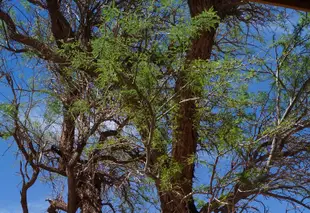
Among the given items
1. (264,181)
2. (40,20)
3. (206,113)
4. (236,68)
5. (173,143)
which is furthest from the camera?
(40,20)

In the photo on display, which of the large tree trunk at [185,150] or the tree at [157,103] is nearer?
the tree at [157,103]

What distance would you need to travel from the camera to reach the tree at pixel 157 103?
3.81m

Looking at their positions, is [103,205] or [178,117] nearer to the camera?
[178,117]

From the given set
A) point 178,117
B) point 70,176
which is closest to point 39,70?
point 70,176

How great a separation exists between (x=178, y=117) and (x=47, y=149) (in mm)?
1547

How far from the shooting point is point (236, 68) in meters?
3.97

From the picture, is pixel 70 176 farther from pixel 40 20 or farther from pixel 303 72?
pixel 303 72

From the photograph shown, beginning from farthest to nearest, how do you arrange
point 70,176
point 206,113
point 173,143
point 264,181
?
point 70,176 < point 173,143 < point 206,113 < point 264,181

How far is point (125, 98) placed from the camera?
402 cm

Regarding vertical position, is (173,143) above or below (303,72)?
below

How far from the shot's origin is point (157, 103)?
13.6 ft

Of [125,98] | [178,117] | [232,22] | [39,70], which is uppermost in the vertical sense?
[232,22]

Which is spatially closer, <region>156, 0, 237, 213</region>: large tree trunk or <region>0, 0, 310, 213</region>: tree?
<region>0, 0, 310, 213</region>: tree

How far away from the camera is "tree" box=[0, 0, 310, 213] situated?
381 cm
